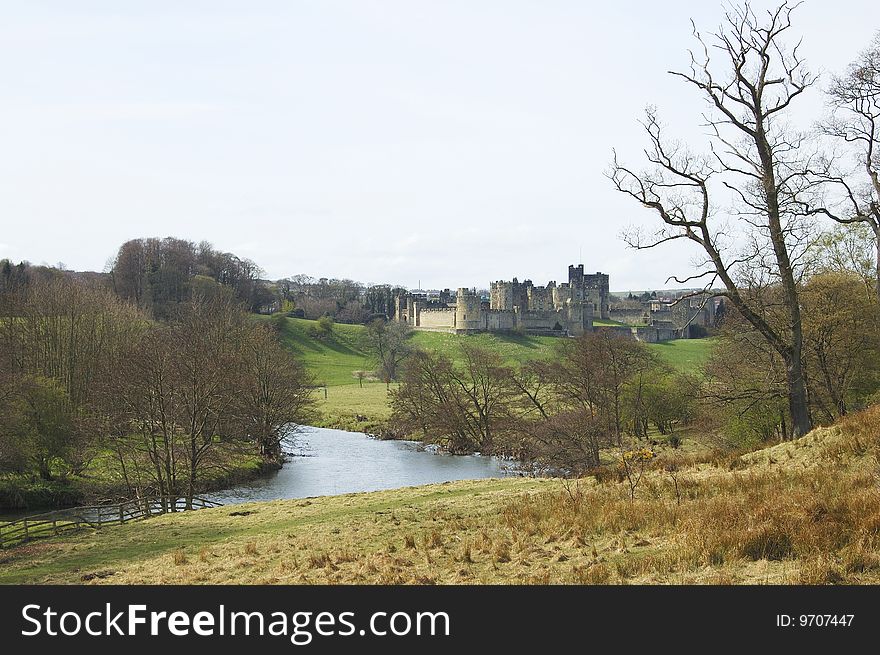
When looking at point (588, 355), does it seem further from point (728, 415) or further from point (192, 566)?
point (192, 566)

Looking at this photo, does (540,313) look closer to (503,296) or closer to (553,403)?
(503,296)

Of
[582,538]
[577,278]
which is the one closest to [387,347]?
[582,538]

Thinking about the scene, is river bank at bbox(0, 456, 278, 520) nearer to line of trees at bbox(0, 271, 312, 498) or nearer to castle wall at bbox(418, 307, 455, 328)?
line of trees at bbox(0, 271, 312, 498)

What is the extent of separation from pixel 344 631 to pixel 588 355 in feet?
112

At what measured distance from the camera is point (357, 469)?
3966 centimetres

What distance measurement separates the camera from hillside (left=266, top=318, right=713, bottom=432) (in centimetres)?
6199

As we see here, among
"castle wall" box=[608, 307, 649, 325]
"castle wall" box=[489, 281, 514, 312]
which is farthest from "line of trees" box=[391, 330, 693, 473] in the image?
"castle wall" box=[608, 307, 649, 325]

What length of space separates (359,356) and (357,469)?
72277mm

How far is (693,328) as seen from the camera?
142 metres

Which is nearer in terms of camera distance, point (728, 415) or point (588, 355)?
point (728, 415)

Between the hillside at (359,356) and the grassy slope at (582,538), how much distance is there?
38.9 m

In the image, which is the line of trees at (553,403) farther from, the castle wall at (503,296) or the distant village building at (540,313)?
the castle wall at (503,296)

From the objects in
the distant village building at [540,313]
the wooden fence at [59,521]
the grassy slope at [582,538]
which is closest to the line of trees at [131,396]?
the wooden fence at [59,521]

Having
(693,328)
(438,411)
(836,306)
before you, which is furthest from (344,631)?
(693,328)
